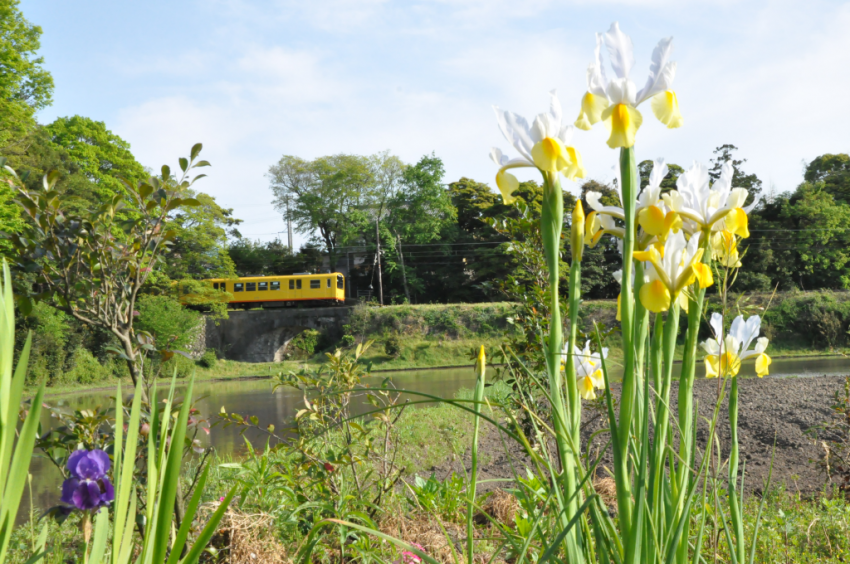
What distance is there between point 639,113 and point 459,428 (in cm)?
558

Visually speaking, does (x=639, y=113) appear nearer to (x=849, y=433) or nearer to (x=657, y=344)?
(x=657, y=344)

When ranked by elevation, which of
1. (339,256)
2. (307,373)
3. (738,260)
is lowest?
(307,373)

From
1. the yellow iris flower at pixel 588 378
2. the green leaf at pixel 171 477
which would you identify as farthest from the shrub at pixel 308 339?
the green leaf at pixel 171 477

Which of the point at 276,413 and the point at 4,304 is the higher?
the point at 4,304

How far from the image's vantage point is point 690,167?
89cm

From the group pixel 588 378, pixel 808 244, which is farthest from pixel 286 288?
pixel 588 378

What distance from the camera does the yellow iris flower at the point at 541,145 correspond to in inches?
29.7

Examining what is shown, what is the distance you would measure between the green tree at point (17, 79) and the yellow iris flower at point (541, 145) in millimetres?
12264

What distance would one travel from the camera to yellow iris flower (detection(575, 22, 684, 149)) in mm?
731

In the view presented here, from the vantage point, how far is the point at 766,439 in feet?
13.0

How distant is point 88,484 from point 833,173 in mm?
34581

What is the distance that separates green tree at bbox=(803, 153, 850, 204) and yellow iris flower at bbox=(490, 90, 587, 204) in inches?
1200

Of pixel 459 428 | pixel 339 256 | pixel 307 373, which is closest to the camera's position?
A: pixel 307 373

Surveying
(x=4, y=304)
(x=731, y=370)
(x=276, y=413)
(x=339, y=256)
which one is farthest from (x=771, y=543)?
(x=339, y=256)
